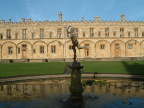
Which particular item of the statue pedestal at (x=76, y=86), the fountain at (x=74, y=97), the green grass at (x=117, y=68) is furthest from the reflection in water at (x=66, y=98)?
the green grass at (x=117, y=68)

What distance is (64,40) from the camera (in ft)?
128

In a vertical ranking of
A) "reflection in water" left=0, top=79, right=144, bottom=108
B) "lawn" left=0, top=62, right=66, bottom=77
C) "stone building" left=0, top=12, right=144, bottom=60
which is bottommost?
"reflection in water" left=0, top=79, right=144, bottom=108

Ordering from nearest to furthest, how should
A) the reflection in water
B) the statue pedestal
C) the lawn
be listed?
1. the reflection in water
2. the statue pedestal
3. the lawn

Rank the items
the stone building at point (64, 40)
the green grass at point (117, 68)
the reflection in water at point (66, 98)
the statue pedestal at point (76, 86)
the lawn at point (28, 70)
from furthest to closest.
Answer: the stone building at point (64, 40) → the green grass at point (117, 68) → the lawn at point (28, 70) → the statue pedestal at point (76, 86) → the reflection in water at point (66, 98)

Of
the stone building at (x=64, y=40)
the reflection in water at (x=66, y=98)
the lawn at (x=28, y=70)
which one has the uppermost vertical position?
the stone building at (x=64, y=40)

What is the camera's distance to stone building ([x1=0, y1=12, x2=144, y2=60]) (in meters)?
39.0

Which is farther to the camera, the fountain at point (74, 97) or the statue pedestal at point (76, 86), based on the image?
the statue pedestal at point (76, 86)

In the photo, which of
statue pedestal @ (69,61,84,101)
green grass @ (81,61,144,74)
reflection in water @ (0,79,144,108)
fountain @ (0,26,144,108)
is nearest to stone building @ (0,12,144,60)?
green grass @ (81,61,144,74)

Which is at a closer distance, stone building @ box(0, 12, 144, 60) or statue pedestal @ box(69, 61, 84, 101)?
statue pedestal @ box(69, 61, 84, 101)

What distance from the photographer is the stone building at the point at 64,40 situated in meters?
39.0

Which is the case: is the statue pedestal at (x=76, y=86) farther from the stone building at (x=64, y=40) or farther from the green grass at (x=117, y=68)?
the stone building at (x=64, y=40)

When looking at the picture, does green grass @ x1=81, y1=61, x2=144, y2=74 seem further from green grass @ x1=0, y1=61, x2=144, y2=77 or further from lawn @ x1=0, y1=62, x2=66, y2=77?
lawn @ x1=0, y1=62, x2=66, y2=77

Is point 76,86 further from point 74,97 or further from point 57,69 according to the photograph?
point 57,69

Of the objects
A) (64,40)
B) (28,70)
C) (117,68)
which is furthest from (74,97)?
(64,40)
